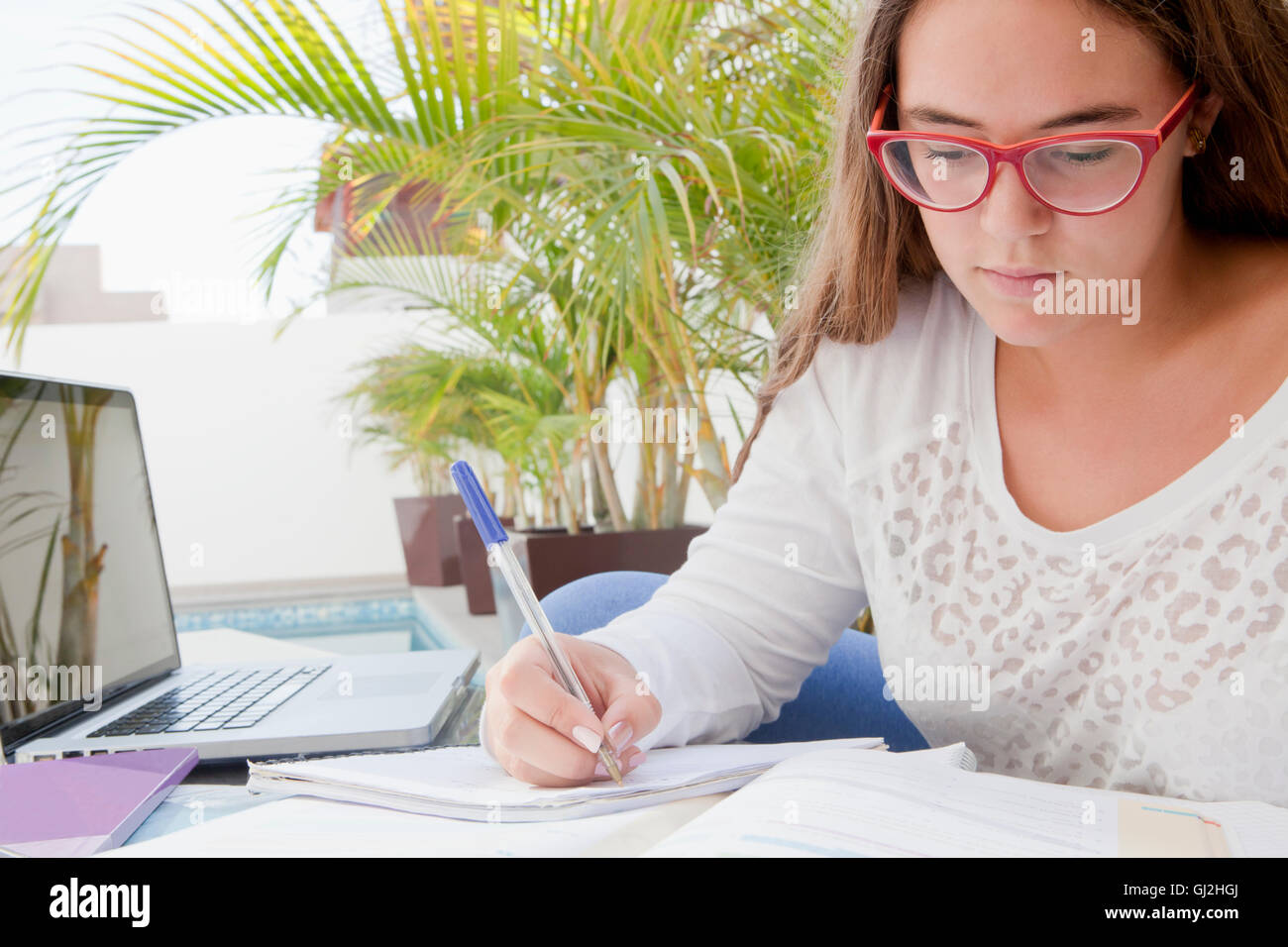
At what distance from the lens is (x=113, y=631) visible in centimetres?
79

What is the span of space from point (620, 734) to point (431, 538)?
3811 millimetres

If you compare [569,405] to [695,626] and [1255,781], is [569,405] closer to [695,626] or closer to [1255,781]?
[695,626]

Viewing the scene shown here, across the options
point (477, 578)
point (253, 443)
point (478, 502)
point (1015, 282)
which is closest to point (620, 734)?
point (478, 502)

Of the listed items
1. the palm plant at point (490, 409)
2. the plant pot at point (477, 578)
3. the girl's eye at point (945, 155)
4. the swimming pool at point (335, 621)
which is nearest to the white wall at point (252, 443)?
the swimming pool at point (335, 621)

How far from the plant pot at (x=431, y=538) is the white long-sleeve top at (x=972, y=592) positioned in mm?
3278

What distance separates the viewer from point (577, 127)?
1.46m

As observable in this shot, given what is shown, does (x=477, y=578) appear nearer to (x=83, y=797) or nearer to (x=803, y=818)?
(x=83, y=797)

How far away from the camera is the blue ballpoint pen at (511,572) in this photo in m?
0.55

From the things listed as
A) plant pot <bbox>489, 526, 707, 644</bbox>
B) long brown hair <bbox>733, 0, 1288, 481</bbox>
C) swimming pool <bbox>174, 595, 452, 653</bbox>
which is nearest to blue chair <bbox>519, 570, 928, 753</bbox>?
long brown hair <bbox>733, 0, 1288, 481</bbox>

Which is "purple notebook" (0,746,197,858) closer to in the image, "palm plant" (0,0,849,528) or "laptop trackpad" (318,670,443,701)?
"laptop trackpad" (318,670,443,701)

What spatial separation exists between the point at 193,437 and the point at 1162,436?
6.71 m

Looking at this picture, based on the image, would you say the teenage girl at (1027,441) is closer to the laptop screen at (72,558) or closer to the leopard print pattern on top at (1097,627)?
the leopard print pattern on top at (1097,627)

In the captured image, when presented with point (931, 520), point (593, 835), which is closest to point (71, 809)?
point (593, 835)

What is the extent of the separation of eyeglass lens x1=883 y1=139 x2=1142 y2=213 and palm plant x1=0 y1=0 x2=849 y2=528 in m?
0.64
